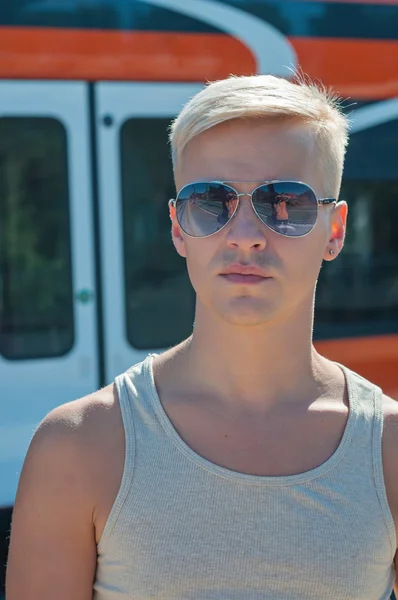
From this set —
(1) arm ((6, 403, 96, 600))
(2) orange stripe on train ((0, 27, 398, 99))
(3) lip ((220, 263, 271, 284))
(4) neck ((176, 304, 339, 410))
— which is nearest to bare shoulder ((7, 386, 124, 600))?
(1) arm ((6, 403, 96, 600))

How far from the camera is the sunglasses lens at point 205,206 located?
1240 mm

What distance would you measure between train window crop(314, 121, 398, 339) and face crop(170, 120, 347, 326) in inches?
107

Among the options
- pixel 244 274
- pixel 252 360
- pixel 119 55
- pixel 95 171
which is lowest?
pixel 252 360

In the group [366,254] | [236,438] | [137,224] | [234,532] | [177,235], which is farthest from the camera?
[366,254]

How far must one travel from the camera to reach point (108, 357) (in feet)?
11.9

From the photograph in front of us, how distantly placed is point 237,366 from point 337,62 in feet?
9.72

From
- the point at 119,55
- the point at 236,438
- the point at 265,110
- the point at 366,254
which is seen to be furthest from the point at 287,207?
the point at 366,254

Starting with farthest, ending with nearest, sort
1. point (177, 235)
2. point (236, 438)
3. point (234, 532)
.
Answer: point (177, 235) < point (236, 438) < point (234, 532)

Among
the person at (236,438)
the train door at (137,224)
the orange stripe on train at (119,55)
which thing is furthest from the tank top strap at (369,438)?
the orange stripe on train at (119,55)

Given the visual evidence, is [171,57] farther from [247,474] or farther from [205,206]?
[247,474]

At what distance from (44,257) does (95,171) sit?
1.47 ft

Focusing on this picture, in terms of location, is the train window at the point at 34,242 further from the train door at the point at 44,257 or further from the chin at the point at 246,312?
the chin at the point at 246,312

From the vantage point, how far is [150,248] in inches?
146

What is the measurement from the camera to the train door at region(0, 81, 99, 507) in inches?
139
